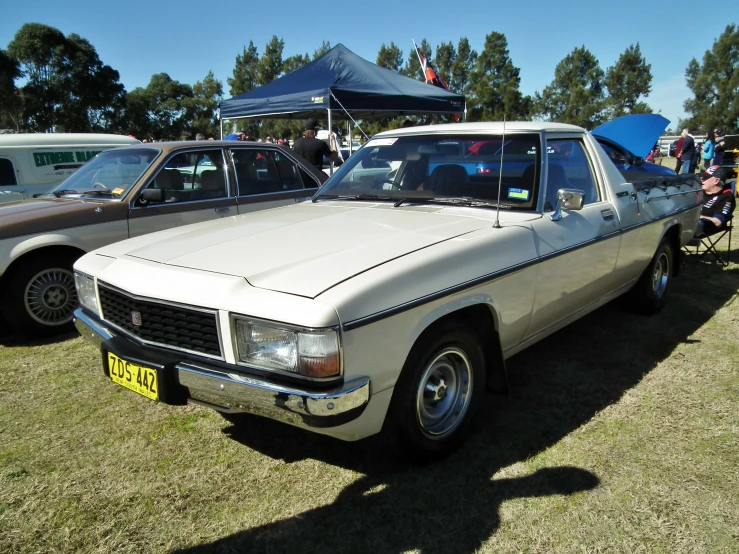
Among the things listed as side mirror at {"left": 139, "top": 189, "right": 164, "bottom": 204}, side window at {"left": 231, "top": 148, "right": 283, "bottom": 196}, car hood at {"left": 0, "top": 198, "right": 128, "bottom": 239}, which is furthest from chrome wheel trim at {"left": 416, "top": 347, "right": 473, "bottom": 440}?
side window at {"left": 231, "top": 148, "right": 283, "bottom": 196}

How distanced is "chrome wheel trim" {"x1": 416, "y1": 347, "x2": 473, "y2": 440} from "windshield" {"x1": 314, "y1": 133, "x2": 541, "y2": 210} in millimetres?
1009

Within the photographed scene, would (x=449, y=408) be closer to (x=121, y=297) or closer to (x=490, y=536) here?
(x=490, y=536)

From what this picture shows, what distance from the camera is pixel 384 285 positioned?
2.10 metres

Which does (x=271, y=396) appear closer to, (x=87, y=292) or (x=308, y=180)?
(x=87, y=292)

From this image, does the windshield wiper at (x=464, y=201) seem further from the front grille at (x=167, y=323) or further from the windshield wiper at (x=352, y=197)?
the front grille at (x=167, y=323)

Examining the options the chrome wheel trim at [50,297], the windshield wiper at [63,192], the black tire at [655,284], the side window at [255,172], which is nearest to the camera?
the chrome wheel trim at [50,297]

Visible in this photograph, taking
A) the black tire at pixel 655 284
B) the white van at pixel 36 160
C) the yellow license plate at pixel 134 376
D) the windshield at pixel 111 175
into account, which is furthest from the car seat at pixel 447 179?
the white van at pixel 36 160

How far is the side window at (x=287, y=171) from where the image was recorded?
5961mm

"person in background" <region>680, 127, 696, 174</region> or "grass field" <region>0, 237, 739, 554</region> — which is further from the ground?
"person in background" <region>680, 127, 696, 174</region>

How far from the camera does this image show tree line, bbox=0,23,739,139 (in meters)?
34.0

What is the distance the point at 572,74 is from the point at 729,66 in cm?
1465

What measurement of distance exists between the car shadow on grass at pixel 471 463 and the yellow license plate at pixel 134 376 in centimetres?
67

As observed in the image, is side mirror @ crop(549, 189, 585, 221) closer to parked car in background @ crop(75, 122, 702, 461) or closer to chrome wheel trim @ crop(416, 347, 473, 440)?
parked car in background @ crop(75, 122, 702, 461)

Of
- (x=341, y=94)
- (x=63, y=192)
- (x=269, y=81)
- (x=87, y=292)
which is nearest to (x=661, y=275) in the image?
(x=87, y=292)
